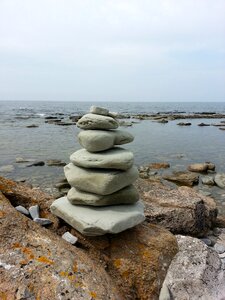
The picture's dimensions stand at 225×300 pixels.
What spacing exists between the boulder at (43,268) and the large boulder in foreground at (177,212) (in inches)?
117

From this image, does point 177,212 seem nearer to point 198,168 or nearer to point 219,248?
point 219,248

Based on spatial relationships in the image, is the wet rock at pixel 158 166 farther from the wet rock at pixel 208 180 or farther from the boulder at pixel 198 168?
the wet rock at pixel 208 180

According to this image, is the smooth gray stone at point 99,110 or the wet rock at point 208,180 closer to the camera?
the smooth gray stone at point 99,110

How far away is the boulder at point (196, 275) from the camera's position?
4.69 meters

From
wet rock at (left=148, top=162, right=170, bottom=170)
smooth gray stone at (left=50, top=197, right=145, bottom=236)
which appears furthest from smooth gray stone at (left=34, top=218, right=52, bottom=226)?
wet rock at (left=148, top=162, right=170, bottom=170)

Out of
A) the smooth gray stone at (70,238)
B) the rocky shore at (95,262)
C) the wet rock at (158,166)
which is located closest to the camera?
the rocky shore at (95,262)

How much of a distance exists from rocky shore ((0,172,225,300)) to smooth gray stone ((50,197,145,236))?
0.28m

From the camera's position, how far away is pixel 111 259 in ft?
15.8

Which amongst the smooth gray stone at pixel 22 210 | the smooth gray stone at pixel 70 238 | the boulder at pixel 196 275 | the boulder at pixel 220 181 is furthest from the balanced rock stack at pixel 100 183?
the boulder at pixel 220 181

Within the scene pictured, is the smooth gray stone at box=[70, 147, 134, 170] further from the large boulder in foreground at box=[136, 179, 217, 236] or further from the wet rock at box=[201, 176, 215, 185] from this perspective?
the wet rock at box=[201, 176, 215, 185]

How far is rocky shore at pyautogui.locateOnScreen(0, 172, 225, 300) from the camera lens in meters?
→ 3.63

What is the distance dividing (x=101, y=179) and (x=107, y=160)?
0.36 metres

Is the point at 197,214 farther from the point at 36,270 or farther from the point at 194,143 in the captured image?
the point at 194,143

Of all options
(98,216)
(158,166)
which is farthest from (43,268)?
(158,166)
